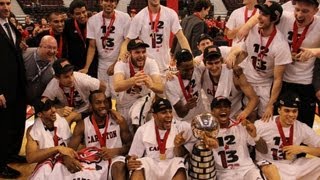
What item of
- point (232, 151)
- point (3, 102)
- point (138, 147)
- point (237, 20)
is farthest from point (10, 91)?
point (237, 20)

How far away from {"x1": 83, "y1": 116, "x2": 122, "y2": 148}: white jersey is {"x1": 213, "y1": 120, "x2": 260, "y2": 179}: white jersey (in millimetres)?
1021

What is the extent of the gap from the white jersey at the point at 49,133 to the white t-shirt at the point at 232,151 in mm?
1524

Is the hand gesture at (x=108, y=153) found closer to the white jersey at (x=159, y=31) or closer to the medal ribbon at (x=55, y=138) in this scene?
the medal ribbon at (x=55, y=138)

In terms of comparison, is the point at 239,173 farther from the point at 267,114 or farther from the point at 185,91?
the point at 185,91

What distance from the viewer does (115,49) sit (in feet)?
18.4

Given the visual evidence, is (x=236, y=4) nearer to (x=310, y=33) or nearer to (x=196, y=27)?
(x=196, y=27)

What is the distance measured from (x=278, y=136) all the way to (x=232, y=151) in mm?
466

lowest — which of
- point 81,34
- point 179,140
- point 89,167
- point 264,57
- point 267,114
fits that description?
point 89,167

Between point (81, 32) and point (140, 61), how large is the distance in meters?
1.24

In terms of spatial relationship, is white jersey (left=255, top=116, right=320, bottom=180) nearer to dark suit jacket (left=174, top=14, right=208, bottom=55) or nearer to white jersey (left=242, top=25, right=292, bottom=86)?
white jersey (left=242, top=25, right=292, bottom=86)

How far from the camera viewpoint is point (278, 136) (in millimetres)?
4336

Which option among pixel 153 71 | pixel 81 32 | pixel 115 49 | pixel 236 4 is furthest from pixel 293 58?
pixel 236 4

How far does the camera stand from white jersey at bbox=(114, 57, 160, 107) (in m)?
4.95

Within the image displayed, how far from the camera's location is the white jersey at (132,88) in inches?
195
